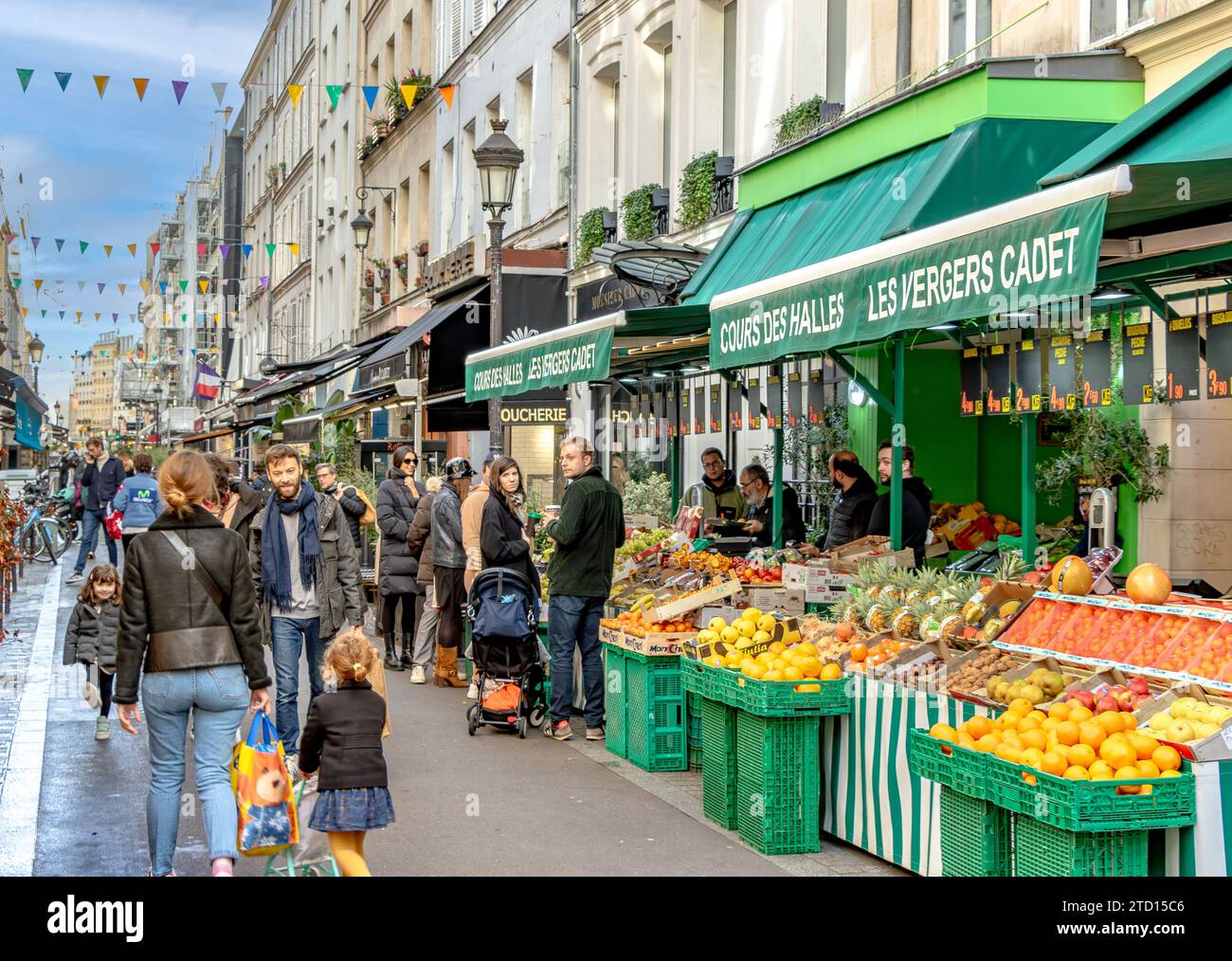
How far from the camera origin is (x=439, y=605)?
12.4m

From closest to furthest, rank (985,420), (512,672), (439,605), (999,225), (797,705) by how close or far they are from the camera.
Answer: (999,225) < (797,705) < (512,672) < (439,605) < (985,420)

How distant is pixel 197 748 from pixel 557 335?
6332mm

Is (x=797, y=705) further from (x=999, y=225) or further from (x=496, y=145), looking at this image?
(x=496, y=145)

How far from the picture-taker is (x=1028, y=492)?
1030cm

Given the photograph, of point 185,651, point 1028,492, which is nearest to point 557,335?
point 1028,492

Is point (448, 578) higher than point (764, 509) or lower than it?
lower

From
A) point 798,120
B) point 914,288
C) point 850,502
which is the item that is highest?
point 798,120

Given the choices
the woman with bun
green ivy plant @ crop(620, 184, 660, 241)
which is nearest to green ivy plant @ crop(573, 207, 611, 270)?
green ivy plant @ crop(620, 184, 660, 241)

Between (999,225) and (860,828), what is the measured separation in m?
2.94

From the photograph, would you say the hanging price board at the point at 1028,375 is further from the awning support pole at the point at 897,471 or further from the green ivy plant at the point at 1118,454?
the green ivy plant at the point at 1118,454

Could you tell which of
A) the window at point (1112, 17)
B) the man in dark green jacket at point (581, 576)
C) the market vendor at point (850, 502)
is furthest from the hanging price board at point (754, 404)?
the window at point (1112, 17)

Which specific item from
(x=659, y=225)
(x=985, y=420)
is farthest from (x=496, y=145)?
(x=985, y=420)

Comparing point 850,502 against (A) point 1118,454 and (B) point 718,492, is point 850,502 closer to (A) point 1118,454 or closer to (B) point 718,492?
(A) point 1118,454
